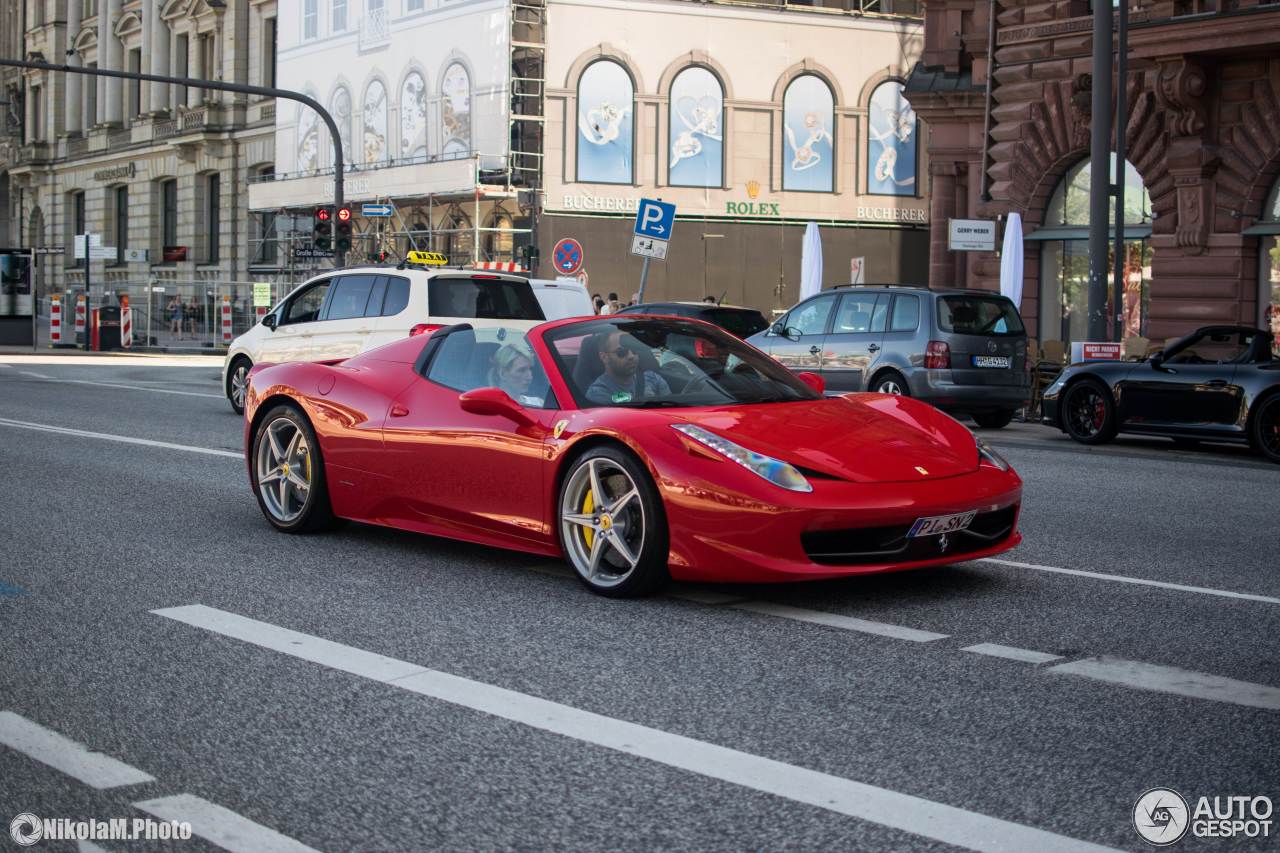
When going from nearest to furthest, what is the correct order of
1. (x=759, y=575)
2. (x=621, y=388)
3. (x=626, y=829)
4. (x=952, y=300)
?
(x=626, y=829), (x=759, y=575), (x=621, y=388), (x=952, y=300)

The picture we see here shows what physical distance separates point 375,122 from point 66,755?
47108 mm

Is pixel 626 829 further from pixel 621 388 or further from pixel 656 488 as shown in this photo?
pixel 621 388

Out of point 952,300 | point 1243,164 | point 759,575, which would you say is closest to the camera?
point 759,575

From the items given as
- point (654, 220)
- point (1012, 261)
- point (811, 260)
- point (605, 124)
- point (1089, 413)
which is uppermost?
point (605, 124)

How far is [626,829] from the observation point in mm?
3771

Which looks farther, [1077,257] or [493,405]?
[1077,257]

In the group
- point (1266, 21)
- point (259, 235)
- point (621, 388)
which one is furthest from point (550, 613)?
point (259, 235)

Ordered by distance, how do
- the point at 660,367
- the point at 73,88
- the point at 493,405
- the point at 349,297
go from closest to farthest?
1. the point at 493,405
2. the point at 660,367
3. the point at 349,297
4. the point at 73,88

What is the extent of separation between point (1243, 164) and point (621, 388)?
2034 centimetres

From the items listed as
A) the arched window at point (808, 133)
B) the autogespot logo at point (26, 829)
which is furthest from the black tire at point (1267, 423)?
A: the arched window at point (808, 133)

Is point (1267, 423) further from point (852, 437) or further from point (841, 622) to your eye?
point (841, 622)

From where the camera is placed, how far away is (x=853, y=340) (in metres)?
18.5

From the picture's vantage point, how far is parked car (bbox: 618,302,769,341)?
21250mm

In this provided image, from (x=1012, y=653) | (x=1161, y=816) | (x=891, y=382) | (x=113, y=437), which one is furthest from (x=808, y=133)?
(x=1161, y=816)
